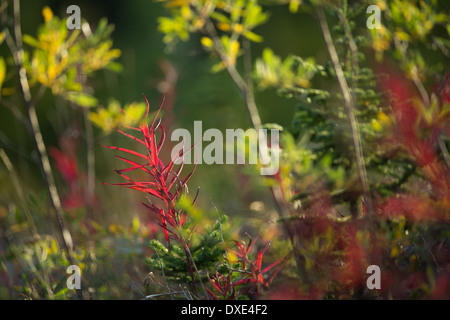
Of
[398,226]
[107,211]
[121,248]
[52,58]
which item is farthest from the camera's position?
[107,211]

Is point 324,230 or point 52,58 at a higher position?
point 52,58

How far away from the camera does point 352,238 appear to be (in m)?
1.28

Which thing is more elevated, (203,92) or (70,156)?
(203,92)

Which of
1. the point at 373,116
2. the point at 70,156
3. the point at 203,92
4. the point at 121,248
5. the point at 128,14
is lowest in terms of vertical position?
the point at 121,248

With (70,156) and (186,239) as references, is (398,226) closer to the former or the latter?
(186,239)

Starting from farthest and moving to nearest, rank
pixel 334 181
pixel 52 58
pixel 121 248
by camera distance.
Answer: pixel 121 248 < pixel 52 58 < pixel 334 181

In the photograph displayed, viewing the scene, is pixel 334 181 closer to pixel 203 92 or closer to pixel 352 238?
pixel 352 238

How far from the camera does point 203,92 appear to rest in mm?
4211

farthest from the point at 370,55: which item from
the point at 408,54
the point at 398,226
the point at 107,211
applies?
the point at 107,211

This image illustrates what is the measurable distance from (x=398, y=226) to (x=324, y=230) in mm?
208
